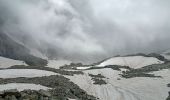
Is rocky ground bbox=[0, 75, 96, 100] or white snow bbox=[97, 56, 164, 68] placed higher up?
white snow bbox=[97, 56, 164, 68]

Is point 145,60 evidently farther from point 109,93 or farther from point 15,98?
point 15,98

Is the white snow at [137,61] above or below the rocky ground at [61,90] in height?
above

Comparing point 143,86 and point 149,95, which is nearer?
point 149,95

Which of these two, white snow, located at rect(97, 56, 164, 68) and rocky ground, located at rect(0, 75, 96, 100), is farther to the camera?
white snow, located at rect(97, 56, 164, 68)

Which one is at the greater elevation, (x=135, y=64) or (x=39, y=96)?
(x=135, y=64)

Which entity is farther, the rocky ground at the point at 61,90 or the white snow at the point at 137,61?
the white snow at the point at 137,61

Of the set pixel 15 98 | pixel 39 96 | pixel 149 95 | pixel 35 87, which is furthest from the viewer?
pixel 149 95

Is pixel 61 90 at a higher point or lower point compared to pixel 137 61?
lower

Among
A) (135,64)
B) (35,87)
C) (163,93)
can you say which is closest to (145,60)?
(135,64)

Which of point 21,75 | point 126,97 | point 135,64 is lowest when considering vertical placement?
point 126,97

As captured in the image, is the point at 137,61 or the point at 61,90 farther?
the point at 137,61

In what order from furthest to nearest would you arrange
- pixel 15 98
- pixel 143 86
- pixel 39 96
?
1. pixel 143 86
2. pixel 39 96
3. pixel 15 98
